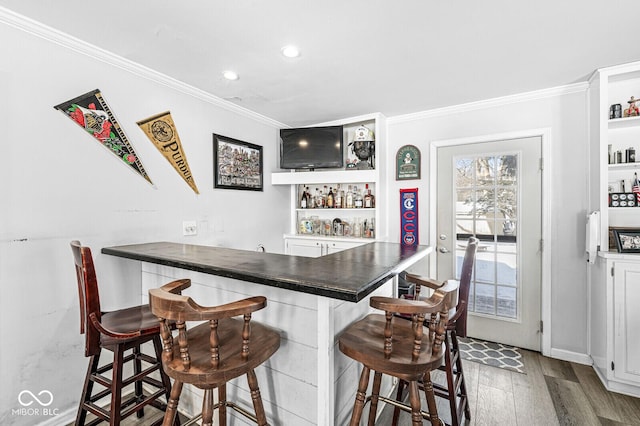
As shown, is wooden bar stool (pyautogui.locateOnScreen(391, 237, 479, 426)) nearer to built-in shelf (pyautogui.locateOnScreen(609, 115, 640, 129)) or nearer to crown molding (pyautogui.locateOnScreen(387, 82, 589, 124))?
built-in shelf (pyautogui.locateOnScreen(609, 115, 640, 129))

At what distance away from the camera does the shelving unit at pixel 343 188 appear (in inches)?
130

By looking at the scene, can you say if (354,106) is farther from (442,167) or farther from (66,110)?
(66,110)

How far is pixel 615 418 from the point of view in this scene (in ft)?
6.27

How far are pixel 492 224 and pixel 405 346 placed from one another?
2188mm

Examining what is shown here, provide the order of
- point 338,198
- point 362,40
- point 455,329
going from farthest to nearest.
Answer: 1. point 338,198
2. point 362,40
3. point 455,329

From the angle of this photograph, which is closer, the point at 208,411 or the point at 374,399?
the point at 208,411

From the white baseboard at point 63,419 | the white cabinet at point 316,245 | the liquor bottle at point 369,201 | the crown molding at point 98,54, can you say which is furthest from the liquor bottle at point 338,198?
the white baseboard at point 63,419

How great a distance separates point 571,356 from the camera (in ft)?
8.61

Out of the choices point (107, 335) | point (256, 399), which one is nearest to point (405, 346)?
point (256, 399)

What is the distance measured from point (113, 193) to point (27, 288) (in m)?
0.73

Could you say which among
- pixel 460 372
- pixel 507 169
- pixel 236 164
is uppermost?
pixel 236 164

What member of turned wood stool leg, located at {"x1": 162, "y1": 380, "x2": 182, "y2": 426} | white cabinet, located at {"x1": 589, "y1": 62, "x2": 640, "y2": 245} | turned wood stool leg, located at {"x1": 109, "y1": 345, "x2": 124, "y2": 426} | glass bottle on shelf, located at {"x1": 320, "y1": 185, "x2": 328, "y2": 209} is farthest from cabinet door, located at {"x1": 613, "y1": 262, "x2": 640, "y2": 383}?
turned wood stool leg, located at {"x1": 109, "y1": 345, "x2": 124, "y2": 426}

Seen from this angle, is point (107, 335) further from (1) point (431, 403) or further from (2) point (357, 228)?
(2) point (357, 228)

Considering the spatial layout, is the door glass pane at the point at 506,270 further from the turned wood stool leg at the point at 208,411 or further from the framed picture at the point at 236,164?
the turned wood stool leg at the point at 208,411
